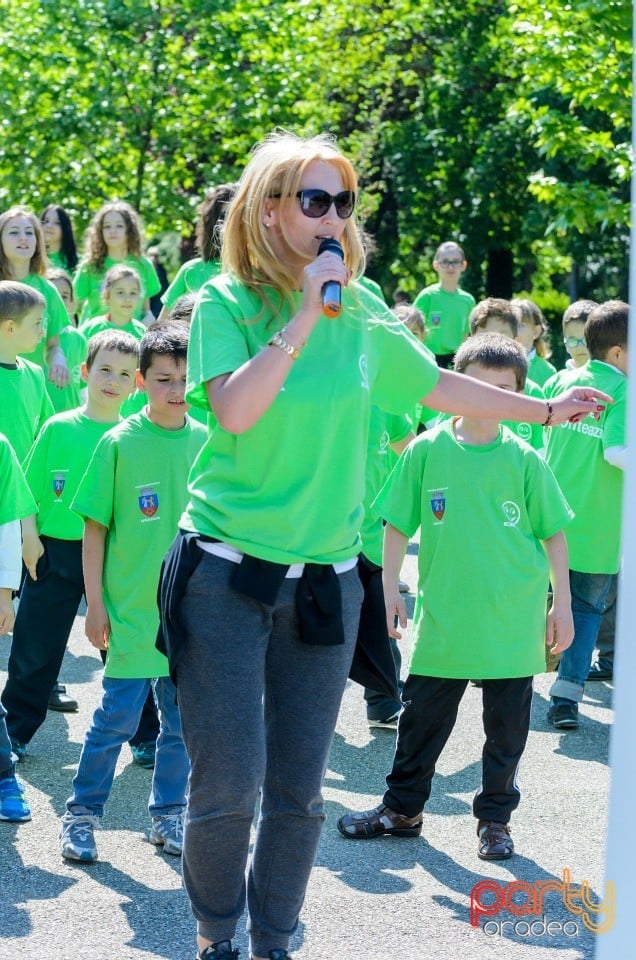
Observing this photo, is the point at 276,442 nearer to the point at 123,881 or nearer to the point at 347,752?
the point at 123,881

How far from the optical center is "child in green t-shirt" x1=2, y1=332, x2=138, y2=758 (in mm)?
5617

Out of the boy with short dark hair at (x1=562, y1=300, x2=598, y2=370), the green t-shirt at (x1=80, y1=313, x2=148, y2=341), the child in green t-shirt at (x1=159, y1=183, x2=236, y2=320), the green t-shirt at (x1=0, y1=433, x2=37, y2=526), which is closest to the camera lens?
the green t-shirt at (x1=0, y1=433, x2=37, y2=526)

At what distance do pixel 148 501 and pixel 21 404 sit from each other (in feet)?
4.86

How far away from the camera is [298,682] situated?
133 inches

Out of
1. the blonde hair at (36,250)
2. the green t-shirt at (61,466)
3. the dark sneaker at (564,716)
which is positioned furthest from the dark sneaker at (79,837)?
the blonde hair at (36,250)

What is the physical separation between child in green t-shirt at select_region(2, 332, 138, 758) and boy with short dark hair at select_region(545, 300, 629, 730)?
7.00ft

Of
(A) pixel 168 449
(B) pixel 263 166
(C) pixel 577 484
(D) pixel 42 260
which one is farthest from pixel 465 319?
(B) pixel 263 166

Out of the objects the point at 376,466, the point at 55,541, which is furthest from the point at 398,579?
the point at 55,541

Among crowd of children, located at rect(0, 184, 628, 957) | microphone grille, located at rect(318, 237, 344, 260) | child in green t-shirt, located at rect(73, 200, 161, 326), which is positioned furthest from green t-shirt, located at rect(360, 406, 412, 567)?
child in green t-shirt, located at rect(73, 200, 161, 326)

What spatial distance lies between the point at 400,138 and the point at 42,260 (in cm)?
1530

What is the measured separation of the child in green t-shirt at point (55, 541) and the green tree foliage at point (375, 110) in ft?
22.4

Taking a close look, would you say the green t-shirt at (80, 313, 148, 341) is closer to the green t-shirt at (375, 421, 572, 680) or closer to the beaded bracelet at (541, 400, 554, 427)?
the green t-shirt at (375, 421, 572, 680)

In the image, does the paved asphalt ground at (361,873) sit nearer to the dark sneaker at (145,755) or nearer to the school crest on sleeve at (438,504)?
the dark sneaker at (145,755)

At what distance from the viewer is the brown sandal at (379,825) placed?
16.1 feet
